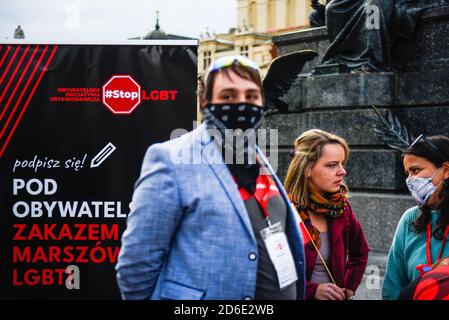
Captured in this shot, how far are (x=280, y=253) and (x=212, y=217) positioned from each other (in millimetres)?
349

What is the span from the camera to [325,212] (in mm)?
3645

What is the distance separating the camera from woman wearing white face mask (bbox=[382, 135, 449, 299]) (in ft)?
11.4

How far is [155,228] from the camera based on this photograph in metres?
2.27

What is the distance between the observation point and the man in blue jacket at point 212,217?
2277mm

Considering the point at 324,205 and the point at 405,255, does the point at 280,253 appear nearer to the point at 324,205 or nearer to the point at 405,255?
the point at 324,205

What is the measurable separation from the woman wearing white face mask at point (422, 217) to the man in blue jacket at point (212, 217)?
132 cm

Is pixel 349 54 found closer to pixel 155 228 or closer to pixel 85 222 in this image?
pixel 85 222

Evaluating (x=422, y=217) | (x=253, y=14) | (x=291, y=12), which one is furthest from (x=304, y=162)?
(x=253, y=14)

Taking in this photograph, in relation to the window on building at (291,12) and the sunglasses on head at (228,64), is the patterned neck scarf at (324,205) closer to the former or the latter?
the sunglasses on head at (228,64)

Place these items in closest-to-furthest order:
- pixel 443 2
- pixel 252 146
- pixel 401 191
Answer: pixel 252 146
pixel 401 191
pixel 443 2

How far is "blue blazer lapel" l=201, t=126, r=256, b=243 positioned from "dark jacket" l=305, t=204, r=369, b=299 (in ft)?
4.07

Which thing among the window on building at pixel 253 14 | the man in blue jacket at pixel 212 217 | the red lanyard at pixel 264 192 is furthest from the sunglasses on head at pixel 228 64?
the window on building at pixel 253 14
